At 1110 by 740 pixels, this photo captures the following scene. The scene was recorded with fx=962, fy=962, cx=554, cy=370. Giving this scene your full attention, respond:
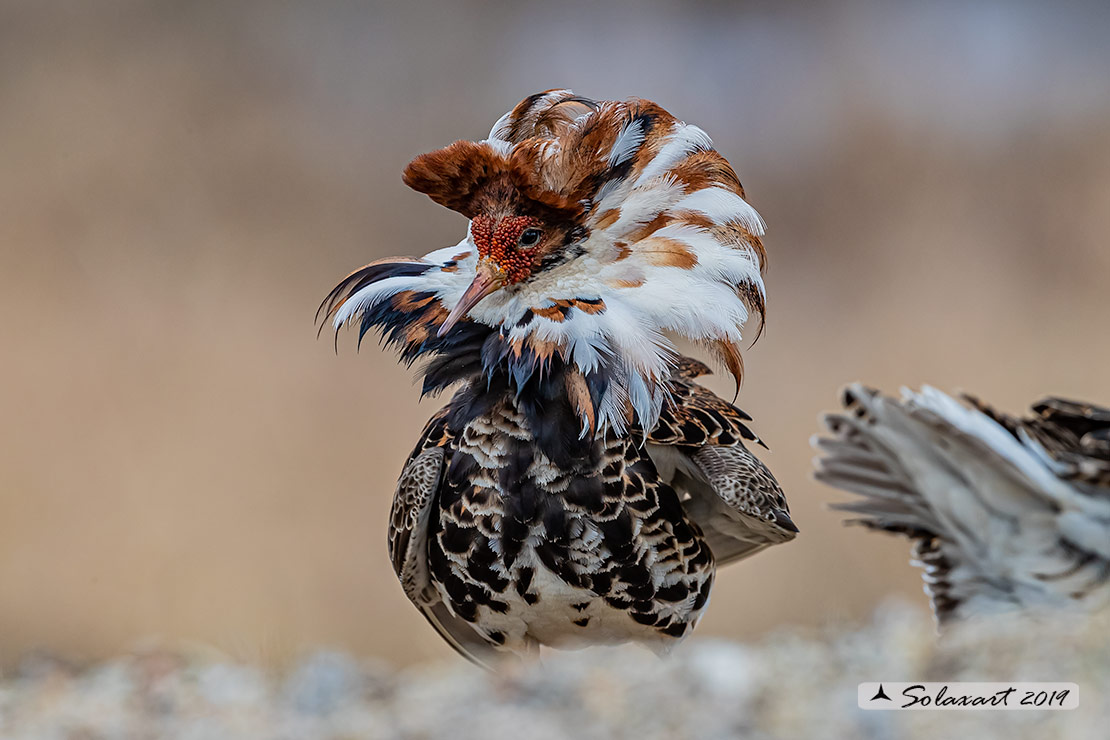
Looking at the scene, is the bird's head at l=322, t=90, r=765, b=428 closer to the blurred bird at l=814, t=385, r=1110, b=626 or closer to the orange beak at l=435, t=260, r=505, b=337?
the orange beak at l=435, t=260, r=505, b=337

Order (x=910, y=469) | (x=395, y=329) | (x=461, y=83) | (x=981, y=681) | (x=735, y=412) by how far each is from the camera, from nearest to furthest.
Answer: (x=981, y=681)
(x=910, y=469)
(x=395, y=329)
(x=735, y=412)
(x=461, y=83)

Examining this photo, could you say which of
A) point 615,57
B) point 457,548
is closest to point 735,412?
point 457,548

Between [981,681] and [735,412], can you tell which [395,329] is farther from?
[981,681]

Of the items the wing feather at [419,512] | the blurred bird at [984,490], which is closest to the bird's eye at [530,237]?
the wing feather at [419,512]

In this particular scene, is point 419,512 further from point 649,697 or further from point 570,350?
point 649,697

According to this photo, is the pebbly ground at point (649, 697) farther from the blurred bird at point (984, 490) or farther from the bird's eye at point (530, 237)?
the bird's eye at point (530, 237)

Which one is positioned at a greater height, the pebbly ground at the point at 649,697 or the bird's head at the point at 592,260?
the bird's head at the point at 592,260
